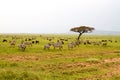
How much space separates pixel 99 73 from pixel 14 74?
6432 mm

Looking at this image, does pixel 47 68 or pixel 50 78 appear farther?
pixel 47 68

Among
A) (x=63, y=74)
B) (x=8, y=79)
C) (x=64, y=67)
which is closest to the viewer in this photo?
(x=8, y=79)

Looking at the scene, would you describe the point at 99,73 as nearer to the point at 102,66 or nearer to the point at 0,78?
the point at 102,66

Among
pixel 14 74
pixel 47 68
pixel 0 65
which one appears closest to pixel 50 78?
pixel 14 74

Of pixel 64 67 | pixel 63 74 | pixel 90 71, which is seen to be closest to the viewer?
pixel 63 74

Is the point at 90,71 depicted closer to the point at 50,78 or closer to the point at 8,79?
the point at 50,78

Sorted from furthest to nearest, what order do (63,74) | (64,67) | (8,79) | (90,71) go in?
(64,67), (90,71), (63,74), (8,79)

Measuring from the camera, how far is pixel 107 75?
17750mm

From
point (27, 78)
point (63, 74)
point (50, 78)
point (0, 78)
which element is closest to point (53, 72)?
point (63, 74)

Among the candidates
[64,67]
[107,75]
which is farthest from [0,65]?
[107,75]

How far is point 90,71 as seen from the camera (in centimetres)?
1909

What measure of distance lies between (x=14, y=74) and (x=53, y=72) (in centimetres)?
345

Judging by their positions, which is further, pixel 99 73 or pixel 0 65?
pixel 0 65

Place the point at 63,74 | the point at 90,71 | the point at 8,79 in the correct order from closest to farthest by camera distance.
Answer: the point at 8,79
the point at 63,74
the point at 90,71
